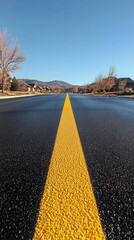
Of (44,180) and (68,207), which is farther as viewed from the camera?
(44,180)

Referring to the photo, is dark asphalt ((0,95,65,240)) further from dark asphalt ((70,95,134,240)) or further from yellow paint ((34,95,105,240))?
dark asphalt ((70,95,134,240))

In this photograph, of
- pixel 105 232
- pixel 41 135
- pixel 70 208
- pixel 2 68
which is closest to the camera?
pixel 105 232

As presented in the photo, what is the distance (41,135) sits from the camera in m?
2.98

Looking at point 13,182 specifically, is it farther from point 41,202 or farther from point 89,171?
point 89,171

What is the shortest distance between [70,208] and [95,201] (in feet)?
0.53

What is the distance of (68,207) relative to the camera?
0.99 m

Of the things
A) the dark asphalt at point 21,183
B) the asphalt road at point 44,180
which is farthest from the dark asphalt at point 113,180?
the dark asphalt at point 21,183

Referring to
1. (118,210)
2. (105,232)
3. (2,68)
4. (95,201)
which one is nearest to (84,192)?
(95,201)

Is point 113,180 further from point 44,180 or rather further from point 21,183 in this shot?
point 21,183

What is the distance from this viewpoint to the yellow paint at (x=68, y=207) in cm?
79

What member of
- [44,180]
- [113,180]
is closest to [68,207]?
[44,180]

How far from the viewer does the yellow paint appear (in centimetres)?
79

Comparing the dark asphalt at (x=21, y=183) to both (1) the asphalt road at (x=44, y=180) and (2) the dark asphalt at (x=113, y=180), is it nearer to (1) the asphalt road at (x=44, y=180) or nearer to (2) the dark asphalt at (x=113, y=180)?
(1) the asphalt road at (x=44, y=180)

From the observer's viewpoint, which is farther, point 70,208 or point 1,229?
point 70,208
